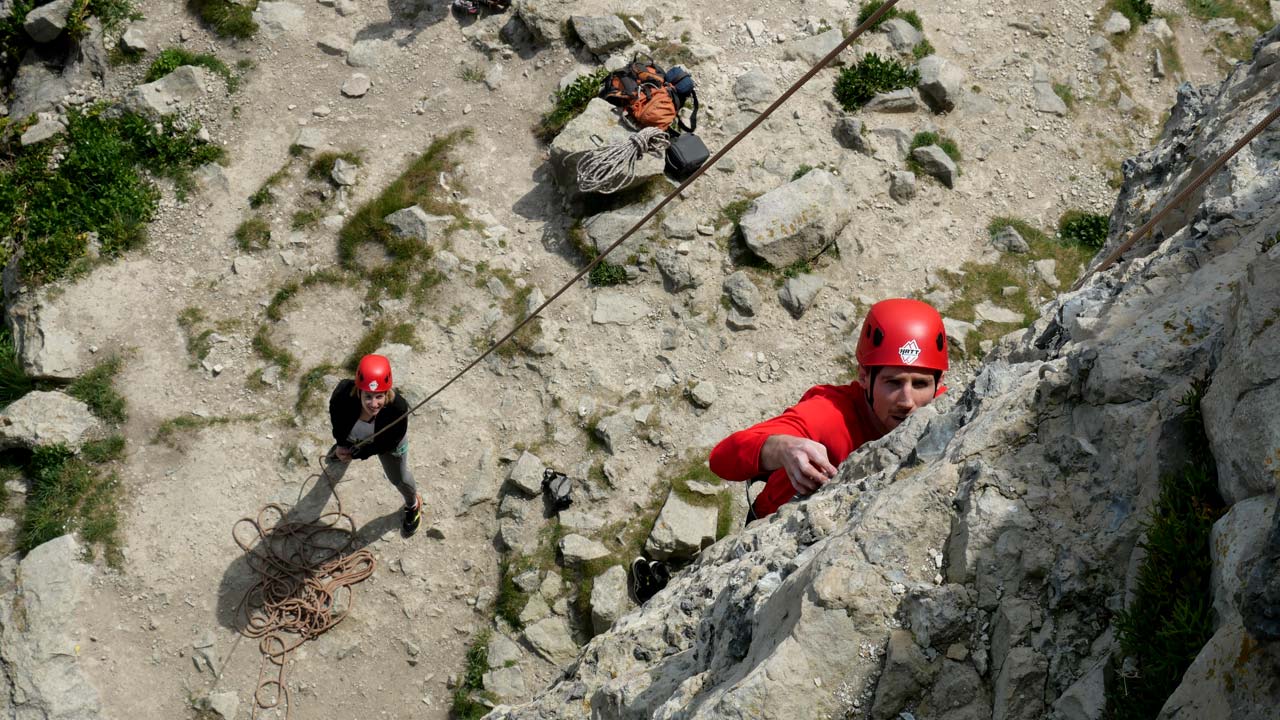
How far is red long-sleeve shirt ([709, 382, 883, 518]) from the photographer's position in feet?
16.9

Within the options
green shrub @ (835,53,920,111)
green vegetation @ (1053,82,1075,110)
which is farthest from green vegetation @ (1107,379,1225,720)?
green vegetation @ (1053,82,1075,110)

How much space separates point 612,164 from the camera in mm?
11344

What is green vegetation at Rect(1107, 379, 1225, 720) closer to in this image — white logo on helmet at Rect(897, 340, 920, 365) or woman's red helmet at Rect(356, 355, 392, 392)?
white logo on helmet at Rect(897, 340, 920, 365)

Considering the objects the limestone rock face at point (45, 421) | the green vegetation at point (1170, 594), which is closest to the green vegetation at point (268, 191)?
the limestone rock face at point (45, 421)

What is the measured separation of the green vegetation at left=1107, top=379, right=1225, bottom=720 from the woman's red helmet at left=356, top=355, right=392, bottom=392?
638cm

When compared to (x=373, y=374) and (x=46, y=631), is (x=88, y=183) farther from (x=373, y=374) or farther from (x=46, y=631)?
→ (x=373, y=374)

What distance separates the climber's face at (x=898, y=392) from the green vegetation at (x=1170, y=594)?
193cm

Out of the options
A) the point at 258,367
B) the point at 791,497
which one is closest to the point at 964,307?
the point at 791,497

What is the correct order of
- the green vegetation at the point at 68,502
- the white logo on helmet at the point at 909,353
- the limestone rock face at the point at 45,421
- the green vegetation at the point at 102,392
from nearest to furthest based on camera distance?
the white logo on helmet at the point at 909,353, the green vegetation at the point at 68,502, the limestone rock face at the point at 45,421, the green vegetation at the point at 102,392

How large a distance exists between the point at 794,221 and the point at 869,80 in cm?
288

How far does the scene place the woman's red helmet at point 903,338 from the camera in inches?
209

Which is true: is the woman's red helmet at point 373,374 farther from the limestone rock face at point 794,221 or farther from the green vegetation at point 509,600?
the limestone rock face at point 794,221

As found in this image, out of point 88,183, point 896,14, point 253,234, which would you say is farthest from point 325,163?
point 896,14

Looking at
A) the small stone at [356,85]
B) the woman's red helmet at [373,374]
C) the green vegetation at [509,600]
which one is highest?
the woman's red helmet at [373,374]
